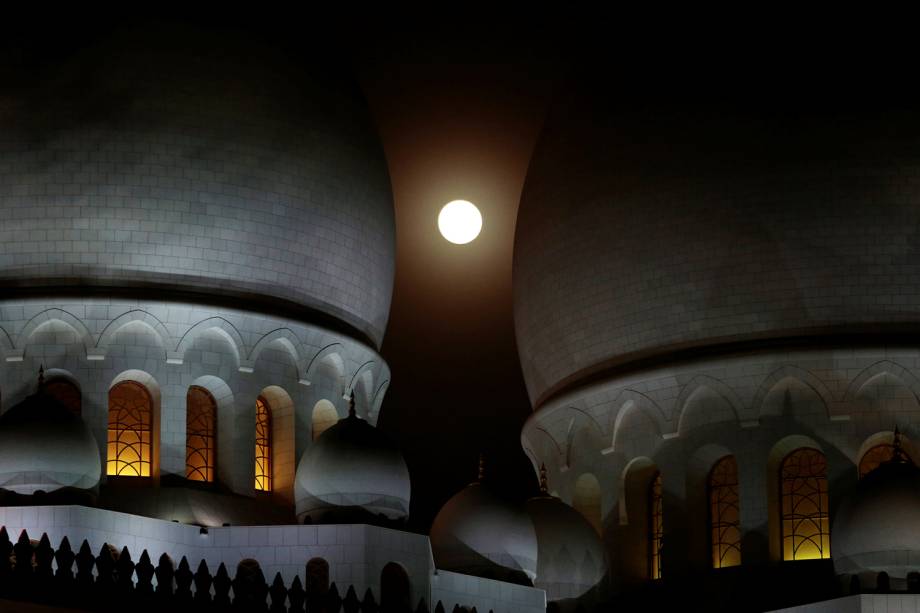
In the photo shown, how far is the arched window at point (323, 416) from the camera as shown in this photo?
179 ft

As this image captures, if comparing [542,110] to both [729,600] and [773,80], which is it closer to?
[773,80]

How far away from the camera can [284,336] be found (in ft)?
175

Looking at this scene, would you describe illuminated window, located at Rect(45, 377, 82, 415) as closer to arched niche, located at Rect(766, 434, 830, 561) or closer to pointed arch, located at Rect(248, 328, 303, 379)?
pointed arch, located at Rect(248, 328, 303, 379)

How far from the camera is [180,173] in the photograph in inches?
2066

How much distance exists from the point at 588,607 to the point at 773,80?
11830 millimetres

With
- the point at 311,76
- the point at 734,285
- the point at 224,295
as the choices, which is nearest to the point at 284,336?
the point at 224,295

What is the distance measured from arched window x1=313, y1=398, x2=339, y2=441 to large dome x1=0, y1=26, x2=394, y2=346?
193 cm

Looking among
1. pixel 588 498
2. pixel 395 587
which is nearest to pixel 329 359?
pixel 588 498

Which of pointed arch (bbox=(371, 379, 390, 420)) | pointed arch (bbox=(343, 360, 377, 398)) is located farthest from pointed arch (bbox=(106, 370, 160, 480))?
pointed arch (bbox=(371, 379, 390, 420))

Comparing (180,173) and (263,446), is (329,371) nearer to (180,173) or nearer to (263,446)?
(263,446)

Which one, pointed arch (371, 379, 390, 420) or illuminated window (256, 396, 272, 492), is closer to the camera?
illuminated window (256, 396, 272, 492)

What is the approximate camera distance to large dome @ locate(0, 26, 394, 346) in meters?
51.7

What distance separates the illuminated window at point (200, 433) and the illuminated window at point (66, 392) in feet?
7.51

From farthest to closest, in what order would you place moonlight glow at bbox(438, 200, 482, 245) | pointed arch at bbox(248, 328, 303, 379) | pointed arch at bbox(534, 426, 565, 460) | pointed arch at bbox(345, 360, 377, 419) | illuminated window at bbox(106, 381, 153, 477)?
moonlight glow at bbox(438, 200, 482, 245), pointed arch at bbox(534, 426, 565, 460), pointed arch at bbox(345, 360, 377, 419), pointed arch at bbox(248, 328, 303, 379), illuminated window at bbox(106, 381, 153, 477)
